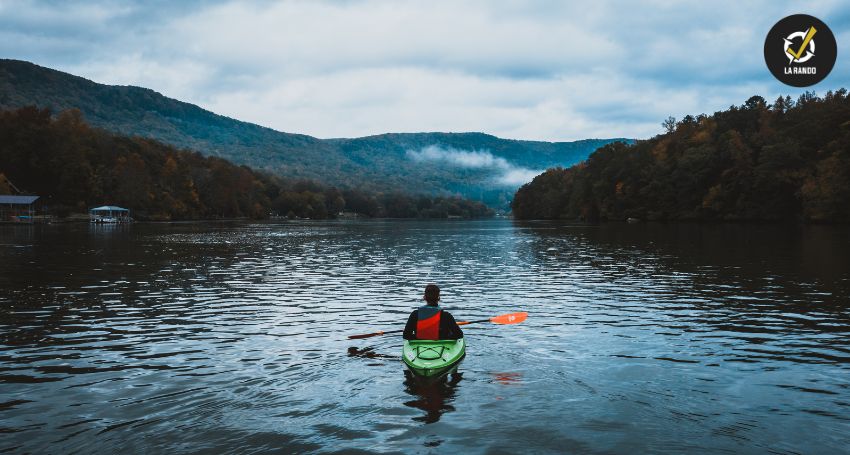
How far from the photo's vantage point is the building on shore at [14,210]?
138 metres

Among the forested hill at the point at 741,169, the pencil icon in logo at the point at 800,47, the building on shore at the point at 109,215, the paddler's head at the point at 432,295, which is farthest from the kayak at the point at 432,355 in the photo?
the building on shore at the point at 109,215

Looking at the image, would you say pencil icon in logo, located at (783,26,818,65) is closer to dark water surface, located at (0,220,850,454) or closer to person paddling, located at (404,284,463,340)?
dark water surface, located at (0,220,850,454)

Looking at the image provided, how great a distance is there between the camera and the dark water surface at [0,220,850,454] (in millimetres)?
11102

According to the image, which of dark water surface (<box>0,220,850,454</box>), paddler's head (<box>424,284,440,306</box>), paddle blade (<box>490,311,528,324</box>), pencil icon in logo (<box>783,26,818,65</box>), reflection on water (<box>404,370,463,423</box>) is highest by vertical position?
pencil icon in logo (<box>783,26,818,65</box>)

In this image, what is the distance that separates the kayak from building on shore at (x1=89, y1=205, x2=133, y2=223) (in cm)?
15667

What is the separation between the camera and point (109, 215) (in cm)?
17250


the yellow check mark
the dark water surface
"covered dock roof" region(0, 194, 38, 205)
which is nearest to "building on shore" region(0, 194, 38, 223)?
"covered dock roof" region(0, 194, 38, 205)

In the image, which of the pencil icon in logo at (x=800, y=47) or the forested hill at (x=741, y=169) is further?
the forested hill at (x=741, y=169)

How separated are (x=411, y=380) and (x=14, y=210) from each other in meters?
166

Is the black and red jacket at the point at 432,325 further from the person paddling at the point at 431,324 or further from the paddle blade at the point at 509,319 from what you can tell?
the paddle blade at the point at 509,319

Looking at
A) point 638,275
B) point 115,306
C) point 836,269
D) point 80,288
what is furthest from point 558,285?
point 80,288

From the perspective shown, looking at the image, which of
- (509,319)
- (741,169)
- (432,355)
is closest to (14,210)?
(509,319)

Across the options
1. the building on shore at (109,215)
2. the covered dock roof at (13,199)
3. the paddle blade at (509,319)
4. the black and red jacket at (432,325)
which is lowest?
the paddle blade at (509,319)

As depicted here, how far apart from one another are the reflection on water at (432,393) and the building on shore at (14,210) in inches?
6029
